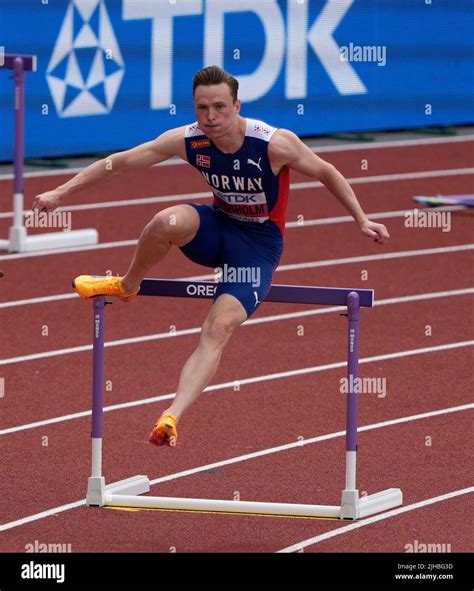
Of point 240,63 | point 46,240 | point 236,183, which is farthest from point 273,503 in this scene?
point 240,63

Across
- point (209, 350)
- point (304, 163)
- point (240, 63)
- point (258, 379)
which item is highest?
point (240, 63)

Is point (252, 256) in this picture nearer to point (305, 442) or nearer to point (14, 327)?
point (305, 442)

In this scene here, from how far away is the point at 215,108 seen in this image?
6090 mm

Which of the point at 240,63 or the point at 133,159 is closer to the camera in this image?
the point at 133,159

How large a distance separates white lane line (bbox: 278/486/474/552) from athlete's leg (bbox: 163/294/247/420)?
0.77 meters

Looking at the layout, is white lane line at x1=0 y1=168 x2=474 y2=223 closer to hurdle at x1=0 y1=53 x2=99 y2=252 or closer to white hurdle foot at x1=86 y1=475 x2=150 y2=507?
hurdle at x1=0 y1=53 x2=99 y2=252

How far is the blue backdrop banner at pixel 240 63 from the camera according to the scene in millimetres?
14781

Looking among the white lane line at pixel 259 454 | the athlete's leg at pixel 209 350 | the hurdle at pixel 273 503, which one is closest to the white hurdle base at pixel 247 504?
the hurdle at pixel 273 503

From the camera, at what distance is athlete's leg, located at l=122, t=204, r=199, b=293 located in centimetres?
626

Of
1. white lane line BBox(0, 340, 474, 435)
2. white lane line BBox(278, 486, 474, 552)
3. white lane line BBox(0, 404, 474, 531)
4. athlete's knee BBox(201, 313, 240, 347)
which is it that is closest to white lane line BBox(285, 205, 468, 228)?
white lane line BBox(0, 340, 474, 435)

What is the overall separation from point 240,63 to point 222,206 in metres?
9.78

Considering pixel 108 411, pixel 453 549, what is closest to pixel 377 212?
pixel 108 411

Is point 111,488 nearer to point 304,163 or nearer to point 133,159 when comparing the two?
point 133,159

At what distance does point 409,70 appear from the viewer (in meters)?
17.3
